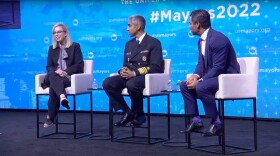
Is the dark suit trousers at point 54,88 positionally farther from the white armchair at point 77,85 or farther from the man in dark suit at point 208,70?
the man in dark suit at point 208,70

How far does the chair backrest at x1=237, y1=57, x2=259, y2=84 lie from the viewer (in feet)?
14.8

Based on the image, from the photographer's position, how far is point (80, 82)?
550 centimetres

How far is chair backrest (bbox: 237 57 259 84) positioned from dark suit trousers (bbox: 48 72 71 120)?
1.91m

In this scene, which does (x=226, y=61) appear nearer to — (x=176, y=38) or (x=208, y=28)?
(x=208, y=28)

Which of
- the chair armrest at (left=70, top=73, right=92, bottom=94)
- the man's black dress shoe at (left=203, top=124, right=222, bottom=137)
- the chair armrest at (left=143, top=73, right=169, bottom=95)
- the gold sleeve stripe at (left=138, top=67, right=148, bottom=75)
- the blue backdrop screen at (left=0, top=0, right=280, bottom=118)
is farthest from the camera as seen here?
the blue backdrop screen at (left=0, top=0, right=280, bottom=118)

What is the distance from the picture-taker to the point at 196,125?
4.47m

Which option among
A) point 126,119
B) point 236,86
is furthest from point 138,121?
point 236,86

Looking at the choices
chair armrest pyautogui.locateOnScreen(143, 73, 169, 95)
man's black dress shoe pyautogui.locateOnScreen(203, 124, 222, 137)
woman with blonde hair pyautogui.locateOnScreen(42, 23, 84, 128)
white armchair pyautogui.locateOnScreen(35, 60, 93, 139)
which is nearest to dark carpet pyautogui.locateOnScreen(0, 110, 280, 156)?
man's black dress shoe pyautogui.locateOnScreen(203, 124, 222, 137)

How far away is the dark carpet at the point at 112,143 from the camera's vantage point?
14.7 ft

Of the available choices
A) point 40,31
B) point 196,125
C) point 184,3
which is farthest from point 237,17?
point 40,31

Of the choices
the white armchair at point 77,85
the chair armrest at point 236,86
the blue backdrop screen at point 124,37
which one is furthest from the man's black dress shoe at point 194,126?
the blue backdrop screen at point 124,37

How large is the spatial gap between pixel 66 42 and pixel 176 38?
1983mm

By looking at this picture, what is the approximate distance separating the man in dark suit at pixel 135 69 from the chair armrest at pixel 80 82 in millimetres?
375

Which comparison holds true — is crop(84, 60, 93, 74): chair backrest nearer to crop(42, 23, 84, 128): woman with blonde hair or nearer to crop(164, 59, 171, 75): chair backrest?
crop(42, 23, 84, 128): woman with blonde hair
